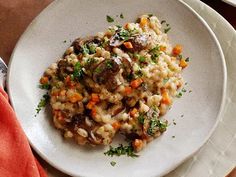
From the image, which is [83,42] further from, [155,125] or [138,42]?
[155,125]

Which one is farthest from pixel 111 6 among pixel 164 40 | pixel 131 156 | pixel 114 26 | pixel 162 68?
pixel 131 156

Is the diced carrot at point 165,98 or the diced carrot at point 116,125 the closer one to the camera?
the diced carrot at point 116,125

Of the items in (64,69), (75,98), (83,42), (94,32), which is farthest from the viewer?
(94,32)

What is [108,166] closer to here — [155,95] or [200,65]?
[155,95]

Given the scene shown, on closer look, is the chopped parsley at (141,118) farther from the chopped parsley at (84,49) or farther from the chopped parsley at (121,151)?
the chopped parsley at (84,49)


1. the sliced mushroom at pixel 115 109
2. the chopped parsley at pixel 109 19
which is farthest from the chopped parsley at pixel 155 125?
the chopped parsley at pixel 109 19

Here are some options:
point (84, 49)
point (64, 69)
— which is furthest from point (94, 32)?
point (64, 69)
